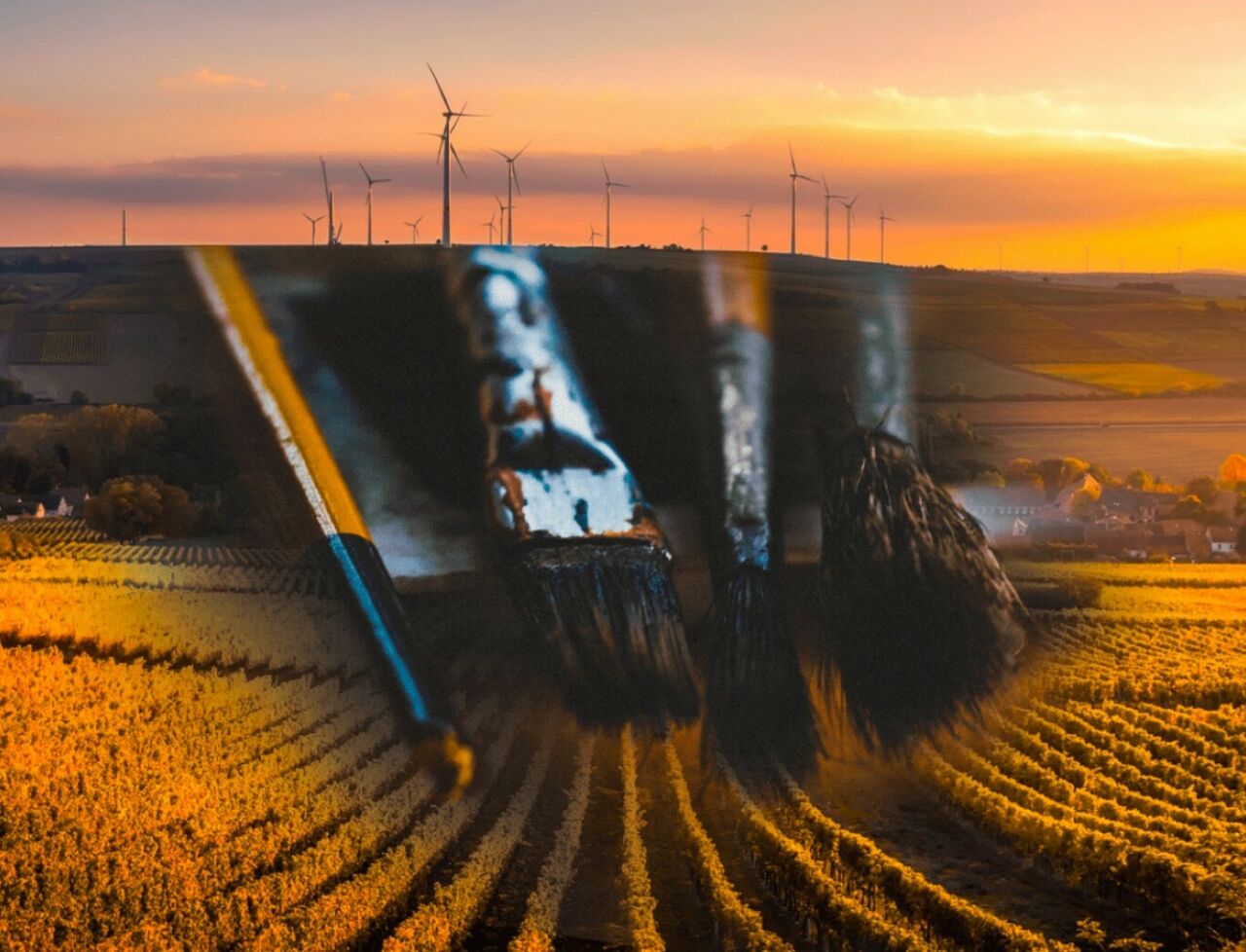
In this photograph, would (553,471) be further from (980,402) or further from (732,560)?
(980,402)

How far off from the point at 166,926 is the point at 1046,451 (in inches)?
1095

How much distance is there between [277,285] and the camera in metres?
18.5

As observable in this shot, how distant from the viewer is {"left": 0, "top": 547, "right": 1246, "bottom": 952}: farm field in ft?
40.4

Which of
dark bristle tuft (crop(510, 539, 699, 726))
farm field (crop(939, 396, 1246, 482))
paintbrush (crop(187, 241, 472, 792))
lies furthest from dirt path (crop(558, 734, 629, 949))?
farm field (crop(939, 396, 1246, 482))

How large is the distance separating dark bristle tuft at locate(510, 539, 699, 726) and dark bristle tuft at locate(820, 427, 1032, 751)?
5.65 feet

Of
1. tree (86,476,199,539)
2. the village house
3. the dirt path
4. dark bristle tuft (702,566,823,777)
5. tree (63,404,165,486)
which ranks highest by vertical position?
tree (63,404,165,486)

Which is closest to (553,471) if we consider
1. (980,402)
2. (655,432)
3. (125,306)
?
(655,432)

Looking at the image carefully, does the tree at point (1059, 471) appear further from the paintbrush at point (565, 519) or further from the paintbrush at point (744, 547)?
the paintbrush at point (565, 519)

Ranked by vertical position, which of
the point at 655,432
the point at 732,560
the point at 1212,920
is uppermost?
the point at 655,432

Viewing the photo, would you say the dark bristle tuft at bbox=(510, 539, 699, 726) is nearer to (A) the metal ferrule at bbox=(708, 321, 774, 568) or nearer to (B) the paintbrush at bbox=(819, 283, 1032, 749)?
(A) the metal ferrule at bbox=(708, 321, 774, 568)

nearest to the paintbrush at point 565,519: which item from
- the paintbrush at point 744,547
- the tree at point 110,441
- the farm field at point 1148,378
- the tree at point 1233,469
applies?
the paintbrush at point 744,547

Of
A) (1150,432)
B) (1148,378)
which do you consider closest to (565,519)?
(1150,432)

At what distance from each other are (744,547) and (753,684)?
149cm

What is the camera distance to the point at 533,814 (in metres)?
15.0
